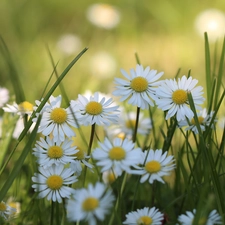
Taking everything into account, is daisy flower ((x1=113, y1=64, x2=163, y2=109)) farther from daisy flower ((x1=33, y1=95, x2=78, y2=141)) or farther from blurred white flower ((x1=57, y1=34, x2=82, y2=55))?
blurred white flower ((x1=57, y1=34, x2=82, y2=55))

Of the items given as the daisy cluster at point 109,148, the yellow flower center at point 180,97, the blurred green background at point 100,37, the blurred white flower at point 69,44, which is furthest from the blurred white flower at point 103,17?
the yellow flower center at point 180,97

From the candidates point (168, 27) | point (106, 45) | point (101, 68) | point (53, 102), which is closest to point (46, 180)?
point (53, 102)

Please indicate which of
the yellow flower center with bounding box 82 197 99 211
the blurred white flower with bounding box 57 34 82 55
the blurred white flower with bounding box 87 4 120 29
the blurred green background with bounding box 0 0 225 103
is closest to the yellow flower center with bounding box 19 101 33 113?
the yellow flower center with bounding box 82 197 99 211

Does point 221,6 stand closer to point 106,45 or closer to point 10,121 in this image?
point 106,45

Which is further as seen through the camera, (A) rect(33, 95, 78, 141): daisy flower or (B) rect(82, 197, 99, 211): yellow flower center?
(A) rect(33, 95, 78, 141): daisy flower

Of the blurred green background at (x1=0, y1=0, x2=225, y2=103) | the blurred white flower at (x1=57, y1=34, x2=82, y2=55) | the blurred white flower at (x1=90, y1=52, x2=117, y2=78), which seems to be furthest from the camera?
the blurred white flower at (x1=57, y1=34, x2=82, y2=55)
